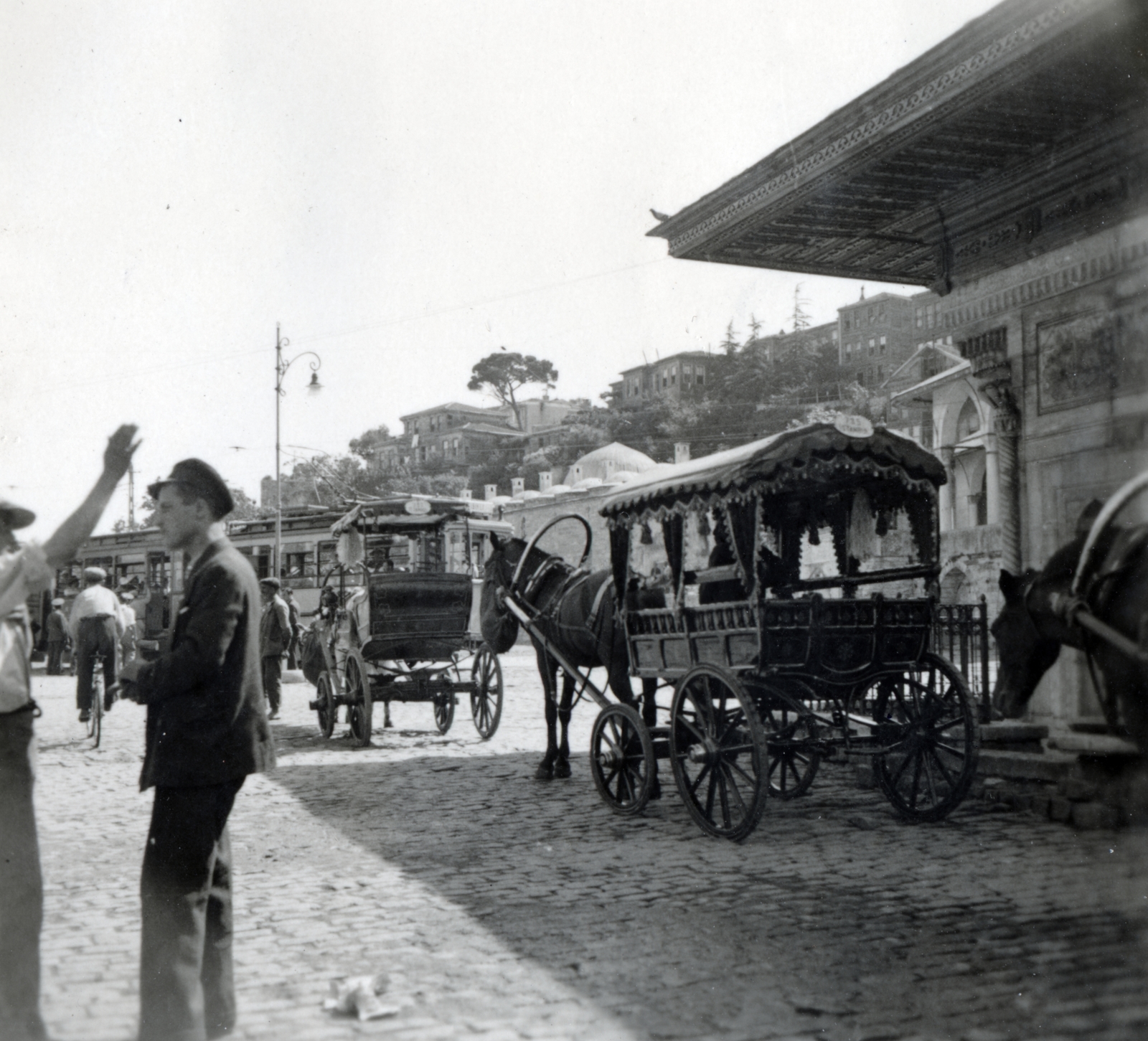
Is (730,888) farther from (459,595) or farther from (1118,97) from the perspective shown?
(459,595)

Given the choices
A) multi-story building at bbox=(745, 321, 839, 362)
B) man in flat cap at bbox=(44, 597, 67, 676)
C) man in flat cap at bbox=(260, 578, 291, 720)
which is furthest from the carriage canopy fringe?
multi-story building at bbox=(745, 321, 839, 362)

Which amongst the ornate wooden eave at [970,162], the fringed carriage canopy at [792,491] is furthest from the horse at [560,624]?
the ornate wooden eave at [970,162]

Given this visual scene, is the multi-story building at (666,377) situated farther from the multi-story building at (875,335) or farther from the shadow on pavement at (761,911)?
the shadow on pavement at (761,911)

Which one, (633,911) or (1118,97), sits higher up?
(1118,97)

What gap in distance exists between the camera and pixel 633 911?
5.53 metres

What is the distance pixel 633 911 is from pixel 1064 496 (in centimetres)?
456

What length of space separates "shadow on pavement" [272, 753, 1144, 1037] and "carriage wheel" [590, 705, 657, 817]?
17cm

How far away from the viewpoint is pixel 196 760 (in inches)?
145

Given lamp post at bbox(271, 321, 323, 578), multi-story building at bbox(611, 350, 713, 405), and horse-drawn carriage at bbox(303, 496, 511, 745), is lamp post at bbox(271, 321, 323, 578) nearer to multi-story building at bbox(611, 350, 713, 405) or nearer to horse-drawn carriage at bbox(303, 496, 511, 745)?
horse-drawn carriage at bbox(303, 496, 511, 745)

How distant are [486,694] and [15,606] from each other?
921cm

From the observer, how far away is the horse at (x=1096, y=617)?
12.3 ft

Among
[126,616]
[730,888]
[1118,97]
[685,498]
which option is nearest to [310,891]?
[730,888]

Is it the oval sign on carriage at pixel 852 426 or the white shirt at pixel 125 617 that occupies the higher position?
the oval sign on carriage at pixel 852 426

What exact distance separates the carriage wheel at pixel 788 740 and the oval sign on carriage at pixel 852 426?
1702 millimetres
